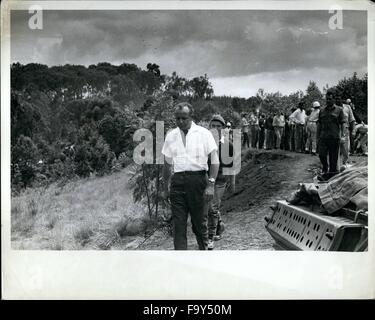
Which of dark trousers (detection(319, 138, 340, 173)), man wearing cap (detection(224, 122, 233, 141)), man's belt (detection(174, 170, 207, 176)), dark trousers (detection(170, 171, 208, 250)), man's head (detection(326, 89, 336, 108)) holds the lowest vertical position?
dark trousers (detection(170, 171, 208, 250))

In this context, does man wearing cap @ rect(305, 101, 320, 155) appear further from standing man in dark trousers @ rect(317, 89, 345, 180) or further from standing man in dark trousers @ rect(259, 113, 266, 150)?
standing man in dark trousers @ rect(259, 113, 266, 150)

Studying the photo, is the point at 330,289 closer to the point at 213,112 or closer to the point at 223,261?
the point at 223,261

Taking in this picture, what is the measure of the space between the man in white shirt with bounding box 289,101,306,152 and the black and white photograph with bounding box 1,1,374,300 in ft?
2.12

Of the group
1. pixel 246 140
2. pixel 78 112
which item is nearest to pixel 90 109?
pixel 78 112

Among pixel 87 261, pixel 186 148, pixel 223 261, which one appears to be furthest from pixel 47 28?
pixel 223 261

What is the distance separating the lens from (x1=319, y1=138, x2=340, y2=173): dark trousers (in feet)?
29.0

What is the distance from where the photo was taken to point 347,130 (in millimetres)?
8891

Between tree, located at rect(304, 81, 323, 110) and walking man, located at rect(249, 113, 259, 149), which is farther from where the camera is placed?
walking man, located at rect(249, 113, 259, 149)

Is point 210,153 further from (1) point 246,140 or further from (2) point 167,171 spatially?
(1) point 246,140

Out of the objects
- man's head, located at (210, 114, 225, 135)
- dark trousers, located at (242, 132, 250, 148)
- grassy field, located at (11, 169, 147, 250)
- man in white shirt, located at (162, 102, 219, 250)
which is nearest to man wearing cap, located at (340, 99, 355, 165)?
dark trousers, located at (242, 132, 250, 148)

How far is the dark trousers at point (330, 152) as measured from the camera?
8.83 m

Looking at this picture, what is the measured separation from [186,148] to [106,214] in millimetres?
1358

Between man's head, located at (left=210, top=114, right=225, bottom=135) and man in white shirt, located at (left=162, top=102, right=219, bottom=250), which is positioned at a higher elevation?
man's head, located at (left=210, top=114, right=225, bottom=135)

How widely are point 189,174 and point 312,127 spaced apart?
2.74 meters
